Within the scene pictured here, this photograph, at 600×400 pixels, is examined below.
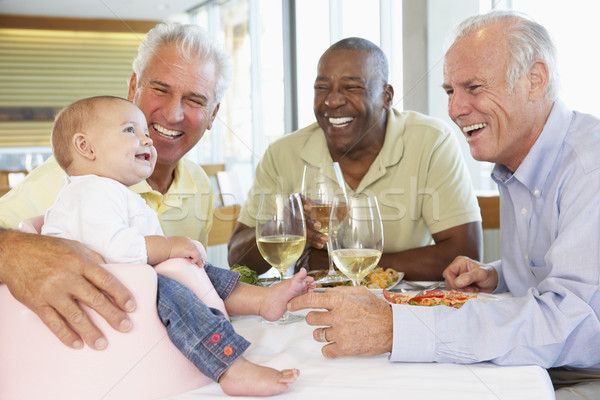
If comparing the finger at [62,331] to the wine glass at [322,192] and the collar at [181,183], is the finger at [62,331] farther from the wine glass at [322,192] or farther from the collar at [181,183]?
the collar at [181,183]

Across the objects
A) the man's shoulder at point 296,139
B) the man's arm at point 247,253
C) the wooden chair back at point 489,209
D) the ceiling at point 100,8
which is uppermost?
the ceiling at point 100,8

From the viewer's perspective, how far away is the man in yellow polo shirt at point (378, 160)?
213 cm

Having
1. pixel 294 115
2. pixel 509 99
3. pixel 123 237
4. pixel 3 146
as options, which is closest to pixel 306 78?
pixel 294 115

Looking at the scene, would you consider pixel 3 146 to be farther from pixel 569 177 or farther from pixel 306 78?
pixel 569 177

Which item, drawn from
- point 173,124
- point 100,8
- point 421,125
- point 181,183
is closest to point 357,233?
point 173,124

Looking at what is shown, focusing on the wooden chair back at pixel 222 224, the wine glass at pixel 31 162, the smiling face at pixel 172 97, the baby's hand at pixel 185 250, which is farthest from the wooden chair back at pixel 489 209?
the wine glass at pixel 31 162

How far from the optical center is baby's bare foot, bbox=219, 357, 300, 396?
2.76 feet

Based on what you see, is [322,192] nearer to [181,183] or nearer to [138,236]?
[138,236]

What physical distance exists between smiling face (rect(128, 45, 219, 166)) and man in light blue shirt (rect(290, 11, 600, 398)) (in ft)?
2.57

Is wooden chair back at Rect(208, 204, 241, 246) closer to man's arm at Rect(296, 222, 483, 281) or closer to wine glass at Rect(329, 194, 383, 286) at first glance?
man's arm at Rect(296, 222, 483, 281)

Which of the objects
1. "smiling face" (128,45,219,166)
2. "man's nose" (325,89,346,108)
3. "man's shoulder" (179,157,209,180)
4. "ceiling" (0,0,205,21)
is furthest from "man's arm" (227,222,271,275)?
"ceiling" (0,0,205,21)

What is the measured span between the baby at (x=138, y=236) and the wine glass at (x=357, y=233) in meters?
0.09

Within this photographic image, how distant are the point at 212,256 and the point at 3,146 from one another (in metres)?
9.58

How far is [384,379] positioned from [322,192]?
2.19 ft
